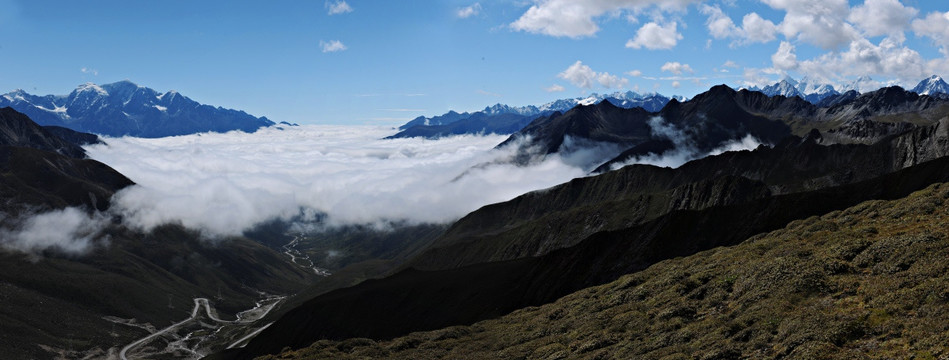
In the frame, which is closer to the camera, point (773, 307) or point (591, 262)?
point (773, 307)

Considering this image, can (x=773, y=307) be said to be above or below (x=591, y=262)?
above

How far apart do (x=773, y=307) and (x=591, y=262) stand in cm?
7941

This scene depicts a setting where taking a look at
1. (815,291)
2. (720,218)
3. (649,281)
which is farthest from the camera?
(720,218)

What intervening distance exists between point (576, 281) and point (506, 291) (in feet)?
72.6

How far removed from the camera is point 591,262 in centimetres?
13150

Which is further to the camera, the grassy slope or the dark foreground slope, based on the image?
the dark foreground slope

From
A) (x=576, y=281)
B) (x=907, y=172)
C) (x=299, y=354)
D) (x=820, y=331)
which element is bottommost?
(x=299, y=354)

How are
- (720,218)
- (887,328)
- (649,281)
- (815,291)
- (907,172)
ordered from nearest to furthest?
(887,328), (815,291), (649,281), (720,218), (907,172)

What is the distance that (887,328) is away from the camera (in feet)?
131

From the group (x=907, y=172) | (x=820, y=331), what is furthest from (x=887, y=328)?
(x=907, y=172)

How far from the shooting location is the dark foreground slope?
12719 centimetres

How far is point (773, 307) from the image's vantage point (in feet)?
172

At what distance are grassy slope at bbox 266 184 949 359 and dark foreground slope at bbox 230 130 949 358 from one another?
28936 mm

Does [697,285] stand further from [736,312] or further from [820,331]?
[820,331]
